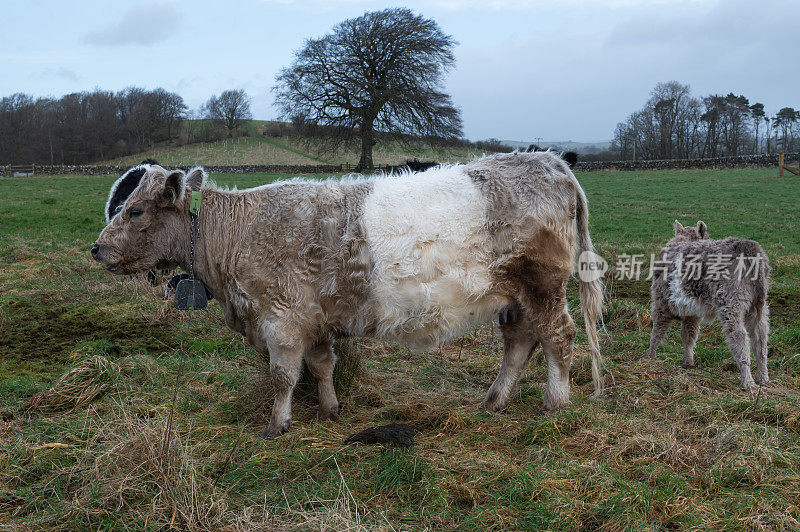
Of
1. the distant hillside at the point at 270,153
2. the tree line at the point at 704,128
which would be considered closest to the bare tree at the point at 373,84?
the distant hillside at the point at 270,153

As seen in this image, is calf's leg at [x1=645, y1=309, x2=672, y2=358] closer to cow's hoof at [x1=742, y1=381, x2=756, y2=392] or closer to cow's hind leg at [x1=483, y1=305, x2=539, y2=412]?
cow's hoof at [x1=742, y1=381, x2=756, y2=392]

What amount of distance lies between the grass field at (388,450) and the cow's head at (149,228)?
1261mm

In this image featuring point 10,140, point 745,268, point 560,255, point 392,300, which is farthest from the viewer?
point 10,140

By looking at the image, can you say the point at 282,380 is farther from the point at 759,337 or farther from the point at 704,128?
the point at 704,128

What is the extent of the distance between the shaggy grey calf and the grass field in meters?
0.34

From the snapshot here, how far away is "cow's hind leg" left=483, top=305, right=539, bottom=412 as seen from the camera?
17.5 feet

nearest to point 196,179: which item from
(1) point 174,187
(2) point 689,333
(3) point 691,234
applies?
(1) point 174,187

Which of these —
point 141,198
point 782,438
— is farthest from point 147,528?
point 782,438

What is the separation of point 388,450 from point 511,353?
1777mm

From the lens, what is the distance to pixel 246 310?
192 inches

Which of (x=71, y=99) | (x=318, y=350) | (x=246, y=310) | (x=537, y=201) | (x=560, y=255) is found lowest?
(x=318, y=350)

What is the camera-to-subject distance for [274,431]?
15.7 ft

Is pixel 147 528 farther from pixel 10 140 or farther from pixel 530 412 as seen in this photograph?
pixel 10 140

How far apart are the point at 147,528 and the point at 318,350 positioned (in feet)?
7.46
